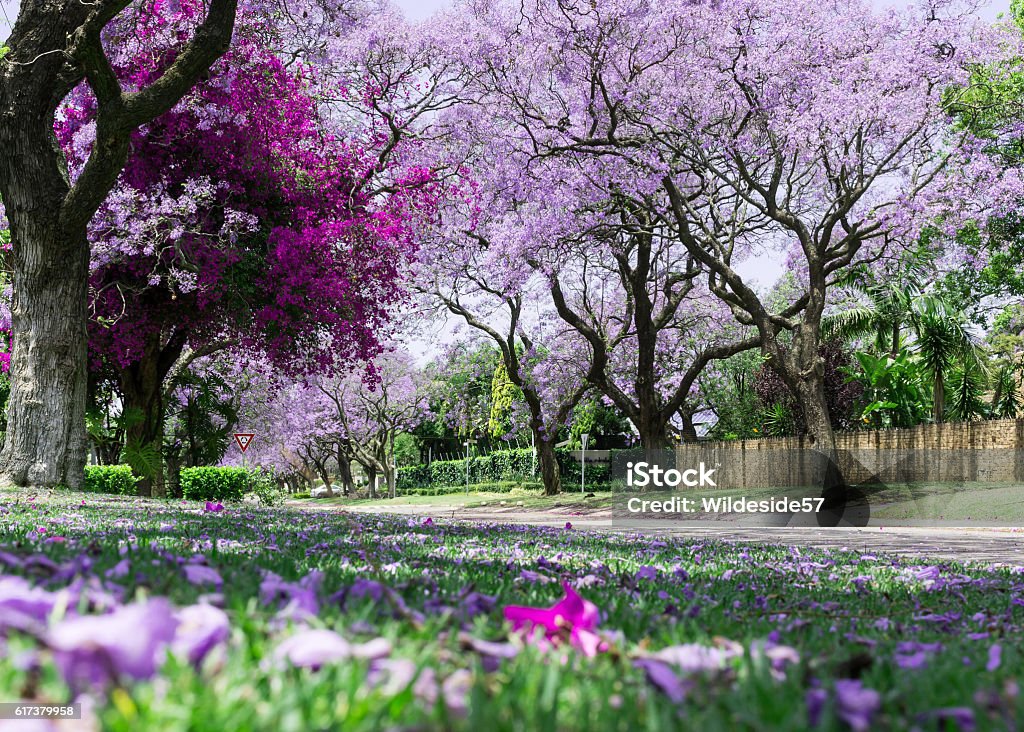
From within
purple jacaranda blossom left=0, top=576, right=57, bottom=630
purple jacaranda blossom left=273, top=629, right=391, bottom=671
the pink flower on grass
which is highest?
purple jacaranda blossom left=0, top=576, right=57, bottom=630

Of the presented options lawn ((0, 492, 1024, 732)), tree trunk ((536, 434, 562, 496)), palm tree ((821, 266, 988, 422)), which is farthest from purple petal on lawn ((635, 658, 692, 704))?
tree trunk ((536, 434, 562, 496))

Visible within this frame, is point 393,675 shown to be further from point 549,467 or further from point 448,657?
point 549,467

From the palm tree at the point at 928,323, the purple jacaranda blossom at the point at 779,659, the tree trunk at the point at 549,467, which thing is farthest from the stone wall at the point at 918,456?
the purple jacaranda blossom at the point at 779,659

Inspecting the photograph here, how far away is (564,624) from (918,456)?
25489 mm

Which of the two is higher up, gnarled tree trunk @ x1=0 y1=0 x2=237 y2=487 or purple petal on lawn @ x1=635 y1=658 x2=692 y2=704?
gnarled tree trunk @ x1=0 y1=0 x2=237 y2=487

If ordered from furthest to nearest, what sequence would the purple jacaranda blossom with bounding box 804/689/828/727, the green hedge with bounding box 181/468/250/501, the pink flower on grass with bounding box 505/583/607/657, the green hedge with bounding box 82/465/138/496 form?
the green hedge with bounding box 181/468/250/501, the green hedge with bounding box 82/465/138/496, the pink flower on grass with bounding box 505/583/607/657, the purple jacaranda blossom with bounding box 804/689/828/727

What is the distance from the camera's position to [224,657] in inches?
44.1

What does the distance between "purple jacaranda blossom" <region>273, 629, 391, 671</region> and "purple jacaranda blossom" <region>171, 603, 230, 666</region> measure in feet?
0.28

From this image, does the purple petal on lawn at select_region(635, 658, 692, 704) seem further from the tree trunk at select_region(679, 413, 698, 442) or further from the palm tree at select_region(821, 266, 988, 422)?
the tree trunk at select_region(679, 413, 698, 442)

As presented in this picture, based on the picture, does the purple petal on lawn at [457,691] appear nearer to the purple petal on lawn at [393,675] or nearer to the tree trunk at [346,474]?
the purple petal on lawn at [393,675]

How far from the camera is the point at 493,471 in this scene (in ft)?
169

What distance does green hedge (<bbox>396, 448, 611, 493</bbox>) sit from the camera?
146 feet

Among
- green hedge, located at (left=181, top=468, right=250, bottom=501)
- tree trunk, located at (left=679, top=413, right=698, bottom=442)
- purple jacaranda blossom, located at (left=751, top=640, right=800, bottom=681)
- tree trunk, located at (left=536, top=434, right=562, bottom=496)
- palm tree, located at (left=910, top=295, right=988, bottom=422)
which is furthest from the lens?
tree trunk, located at (left=679, top=413, right=698, bottom=442)

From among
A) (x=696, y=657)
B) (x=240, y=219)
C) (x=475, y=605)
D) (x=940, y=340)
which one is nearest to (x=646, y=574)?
(x=475, y=605)
